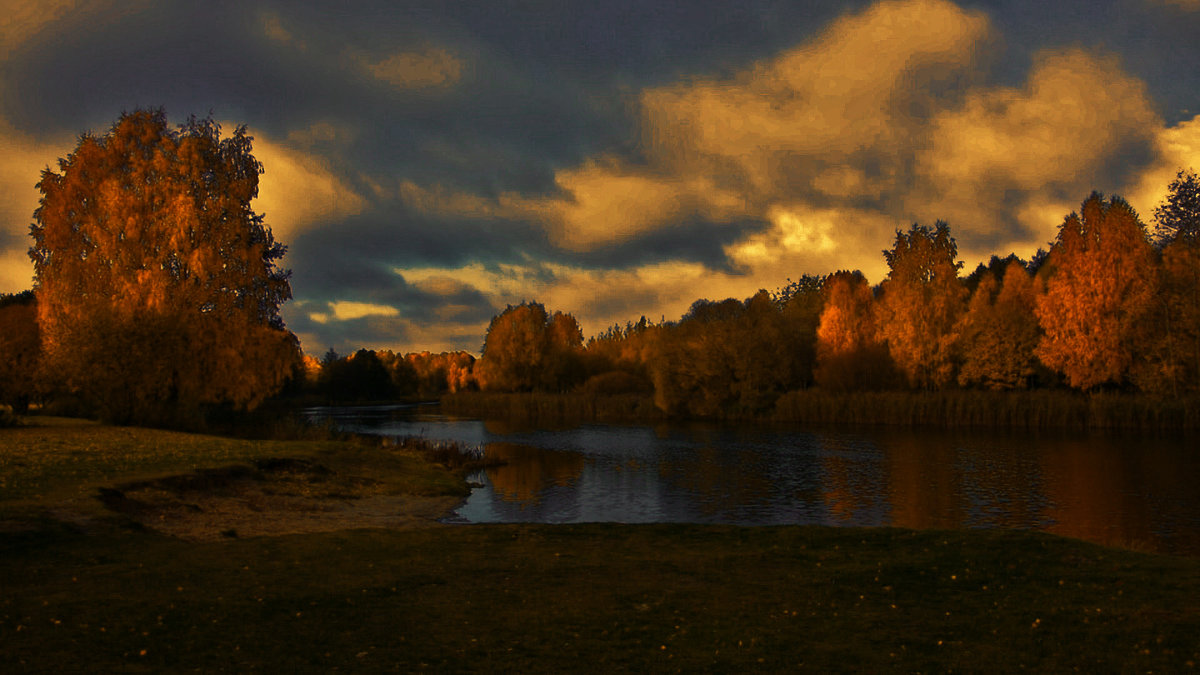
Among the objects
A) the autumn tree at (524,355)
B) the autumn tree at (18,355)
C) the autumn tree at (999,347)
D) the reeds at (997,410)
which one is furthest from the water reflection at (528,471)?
the autumn tree at (524,355)

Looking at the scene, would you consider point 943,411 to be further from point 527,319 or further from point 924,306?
point 527,319

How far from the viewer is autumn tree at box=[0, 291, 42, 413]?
151 ft

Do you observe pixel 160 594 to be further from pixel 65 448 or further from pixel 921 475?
pixel 921 475

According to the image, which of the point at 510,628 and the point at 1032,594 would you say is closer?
the point at 510,628

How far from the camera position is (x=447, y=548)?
1438 centimetres

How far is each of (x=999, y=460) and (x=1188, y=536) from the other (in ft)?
59.7

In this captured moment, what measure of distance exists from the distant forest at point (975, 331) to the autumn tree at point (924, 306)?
0.42ft

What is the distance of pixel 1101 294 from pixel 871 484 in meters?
39.8

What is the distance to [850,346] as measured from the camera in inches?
3086

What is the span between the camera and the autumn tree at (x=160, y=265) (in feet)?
123

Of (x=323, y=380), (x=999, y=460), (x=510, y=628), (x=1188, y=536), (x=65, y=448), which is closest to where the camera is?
(x=510, y=628)

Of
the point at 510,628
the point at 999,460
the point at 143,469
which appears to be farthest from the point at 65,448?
the point at 999,460

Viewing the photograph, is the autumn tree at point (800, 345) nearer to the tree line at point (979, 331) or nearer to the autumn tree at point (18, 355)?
the tree line at point (979, 331)

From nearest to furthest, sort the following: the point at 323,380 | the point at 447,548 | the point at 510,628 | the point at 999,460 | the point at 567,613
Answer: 1. the point at 510,628
2. the point at 567,613
3. the point at 447,548
4. the point at 999,460
5. the point at 323,380
